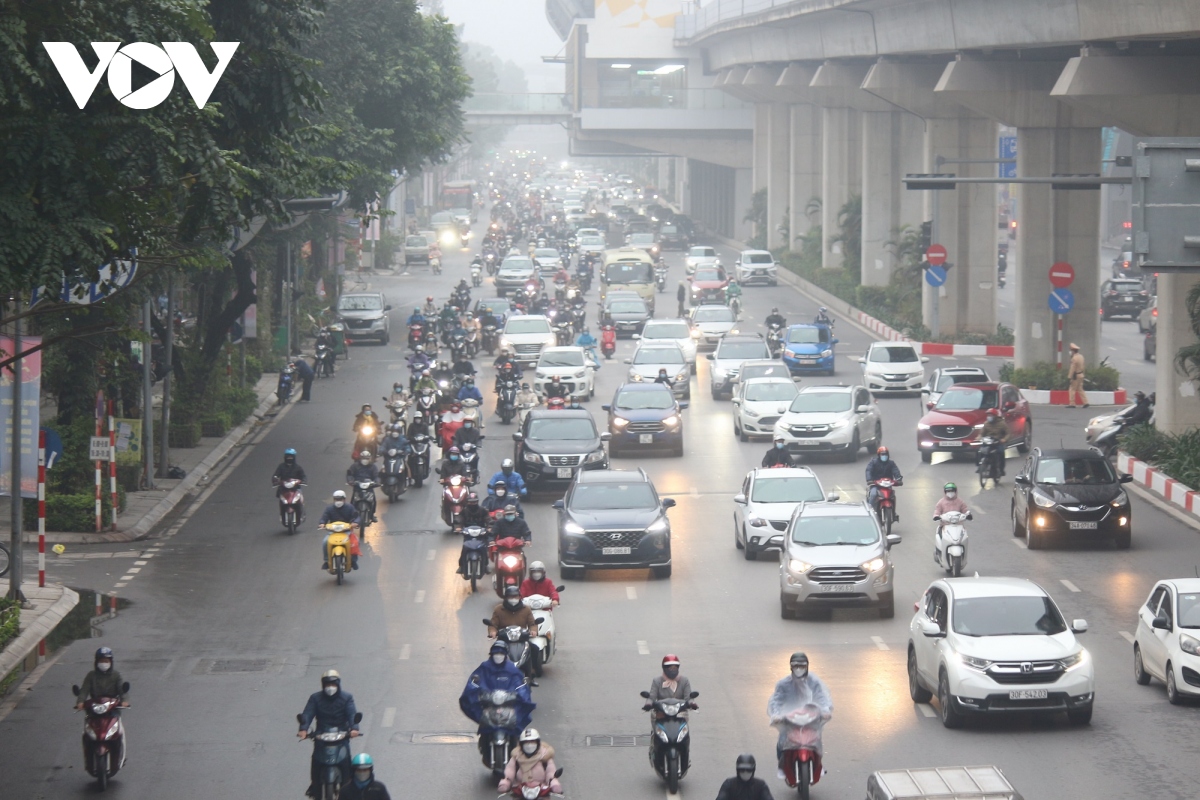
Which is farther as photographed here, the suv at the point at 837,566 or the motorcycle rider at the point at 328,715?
the suv at the point at 837,566

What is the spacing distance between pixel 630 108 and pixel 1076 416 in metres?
78.7

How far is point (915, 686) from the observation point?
778 inches

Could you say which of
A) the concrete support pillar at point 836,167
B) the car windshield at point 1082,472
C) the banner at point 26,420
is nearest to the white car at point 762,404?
the car windshield at point 1082,472

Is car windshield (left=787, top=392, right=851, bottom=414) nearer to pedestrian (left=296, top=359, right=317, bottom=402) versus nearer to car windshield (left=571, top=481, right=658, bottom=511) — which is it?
car windshield (left=571, top=481, right=658, bottom=511)

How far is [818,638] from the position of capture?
2303 centimetres

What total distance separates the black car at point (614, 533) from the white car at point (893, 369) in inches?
851

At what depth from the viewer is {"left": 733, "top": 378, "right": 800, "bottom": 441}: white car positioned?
40688 mm

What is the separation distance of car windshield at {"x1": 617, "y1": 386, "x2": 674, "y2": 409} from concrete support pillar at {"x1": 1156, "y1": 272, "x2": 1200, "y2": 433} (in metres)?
9.91

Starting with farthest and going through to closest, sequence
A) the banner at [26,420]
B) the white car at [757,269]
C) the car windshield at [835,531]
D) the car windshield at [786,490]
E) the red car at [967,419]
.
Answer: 1. the white car at [757,269]
2. the red car at [967,419]
3. the car windshield at [786,490]
4. the banner at [26,420]
5. the car windshield at [835,531]

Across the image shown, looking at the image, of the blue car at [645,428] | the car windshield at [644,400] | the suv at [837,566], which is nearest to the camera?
the suv at [837,566]

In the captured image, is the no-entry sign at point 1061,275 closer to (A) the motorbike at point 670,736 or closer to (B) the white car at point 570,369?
(B) the white car at point 570,369

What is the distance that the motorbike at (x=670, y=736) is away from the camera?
16609 millimetres

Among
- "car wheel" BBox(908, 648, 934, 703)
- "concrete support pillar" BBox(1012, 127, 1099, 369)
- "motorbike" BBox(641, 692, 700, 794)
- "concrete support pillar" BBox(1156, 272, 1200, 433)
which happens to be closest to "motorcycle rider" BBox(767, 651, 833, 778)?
"motorbike" BBox(641, 692, 700, 794)

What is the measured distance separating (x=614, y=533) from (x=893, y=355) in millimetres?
23325
